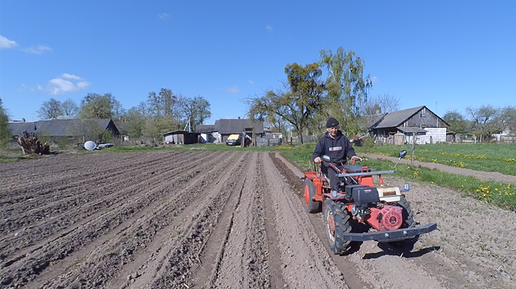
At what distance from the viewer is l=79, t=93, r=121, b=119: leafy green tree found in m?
51.9

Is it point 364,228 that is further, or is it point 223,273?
point 364,228

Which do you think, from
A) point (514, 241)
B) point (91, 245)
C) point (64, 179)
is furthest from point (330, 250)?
point (64, 179)

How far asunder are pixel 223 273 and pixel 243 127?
2122 inches

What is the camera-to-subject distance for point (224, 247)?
410 centimetres

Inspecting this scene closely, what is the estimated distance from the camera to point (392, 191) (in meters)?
3.71

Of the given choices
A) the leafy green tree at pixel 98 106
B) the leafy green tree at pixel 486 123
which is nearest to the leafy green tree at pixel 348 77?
the leafy green tree at pixel 486 123

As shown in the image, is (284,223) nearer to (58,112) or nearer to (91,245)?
(91,245)

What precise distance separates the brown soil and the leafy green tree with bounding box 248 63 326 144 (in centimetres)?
2808

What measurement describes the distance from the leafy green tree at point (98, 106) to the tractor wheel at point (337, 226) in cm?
5432

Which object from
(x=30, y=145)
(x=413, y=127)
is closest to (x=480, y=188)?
(x=30, y=145)

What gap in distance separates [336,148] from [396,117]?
143 ft

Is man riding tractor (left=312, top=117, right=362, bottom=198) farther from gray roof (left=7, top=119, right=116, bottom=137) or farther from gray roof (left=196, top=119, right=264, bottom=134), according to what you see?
gray roof (left=196, top=119, right=264, bottom=134)

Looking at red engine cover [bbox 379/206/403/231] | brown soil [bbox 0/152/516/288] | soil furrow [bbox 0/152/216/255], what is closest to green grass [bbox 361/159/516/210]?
brown soil [bbox 0/152/516/288]

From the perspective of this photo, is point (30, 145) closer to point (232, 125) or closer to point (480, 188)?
point (480, 188)
